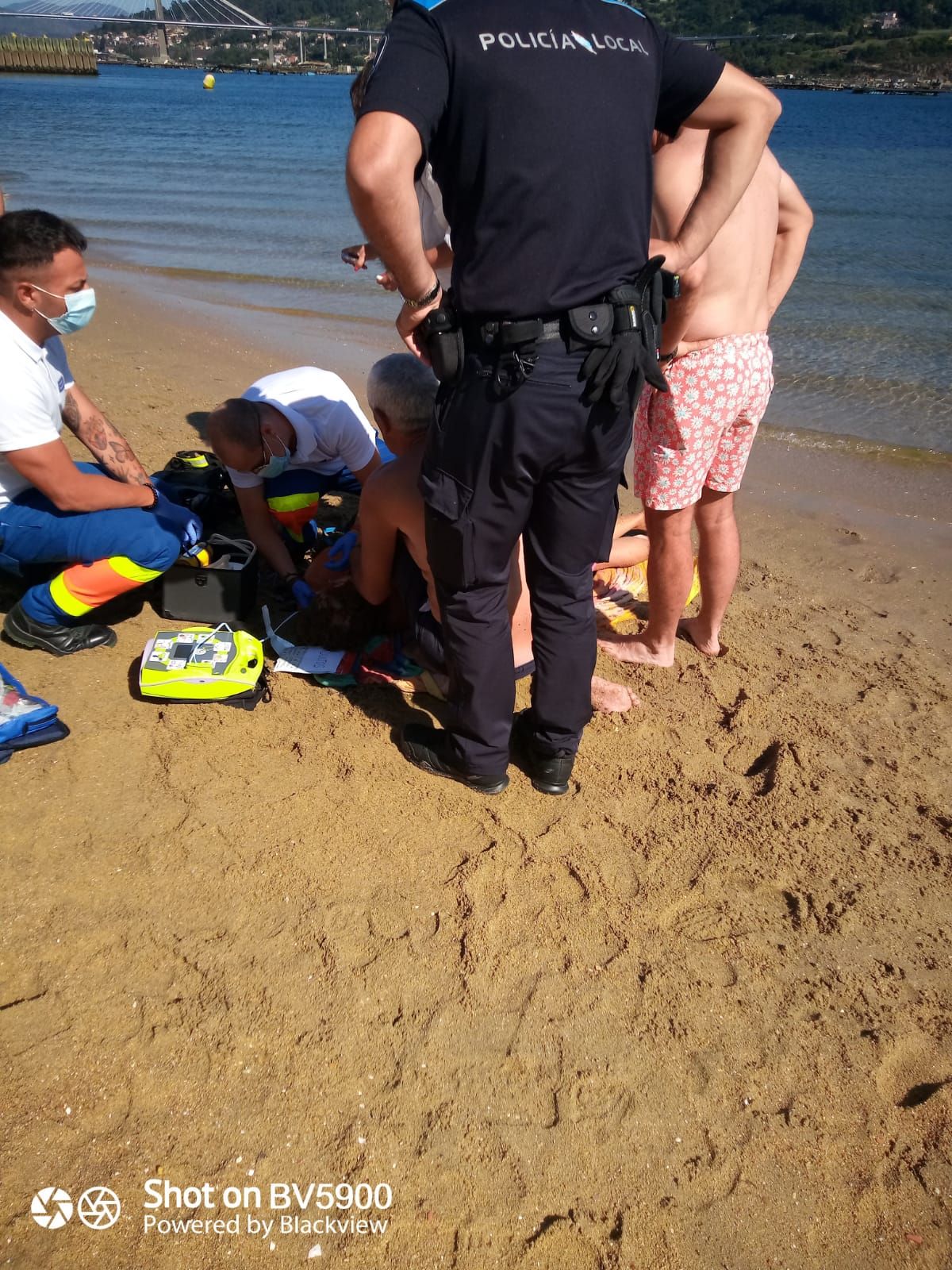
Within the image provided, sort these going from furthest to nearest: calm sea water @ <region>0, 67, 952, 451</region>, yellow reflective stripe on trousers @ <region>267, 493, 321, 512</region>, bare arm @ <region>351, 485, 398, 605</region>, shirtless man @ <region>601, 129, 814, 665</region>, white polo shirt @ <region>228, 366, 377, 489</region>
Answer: calm sea water @ <region>0, 67, 952, 451</region> → yellow reflective stripe on trousers @ <region>267, 493, 321, 512</region> → white polo shirt @ <region>228, 366, 377, 489</region> → bare arm @ <region>351, 485, 398, 605</region> → shirtless man @ <region>601, 129, 814, 665</region>

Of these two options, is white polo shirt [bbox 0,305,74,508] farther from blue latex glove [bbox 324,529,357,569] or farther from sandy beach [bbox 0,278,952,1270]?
blue latex glove [bbox 324,529,357,569]

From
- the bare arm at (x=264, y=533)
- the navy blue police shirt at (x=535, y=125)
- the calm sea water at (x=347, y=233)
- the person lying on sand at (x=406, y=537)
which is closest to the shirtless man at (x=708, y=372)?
the navy blue police shirt at (x=535, y=125)

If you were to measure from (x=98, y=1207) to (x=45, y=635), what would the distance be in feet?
7.26

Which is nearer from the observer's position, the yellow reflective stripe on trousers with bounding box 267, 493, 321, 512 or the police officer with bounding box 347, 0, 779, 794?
the police officer with bounding box 347, 0, 779, 794

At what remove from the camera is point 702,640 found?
367 cm

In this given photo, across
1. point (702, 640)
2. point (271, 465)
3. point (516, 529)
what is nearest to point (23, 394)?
point (271, 465)

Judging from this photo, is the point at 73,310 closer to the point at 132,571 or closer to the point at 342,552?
the point at 132,571

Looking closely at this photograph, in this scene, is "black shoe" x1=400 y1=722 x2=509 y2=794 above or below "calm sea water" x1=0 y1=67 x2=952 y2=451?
above

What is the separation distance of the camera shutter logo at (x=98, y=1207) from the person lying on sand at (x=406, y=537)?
1786mm

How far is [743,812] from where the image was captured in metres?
2.83

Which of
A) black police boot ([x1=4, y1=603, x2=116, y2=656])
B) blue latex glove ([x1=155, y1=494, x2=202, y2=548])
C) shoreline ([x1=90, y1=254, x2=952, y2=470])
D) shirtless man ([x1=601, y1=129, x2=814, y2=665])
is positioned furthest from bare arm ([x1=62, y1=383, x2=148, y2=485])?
shoreline ([x1=90, y1=254, x2=952, y2=470])

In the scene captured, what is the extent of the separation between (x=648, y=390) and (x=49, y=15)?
89064mm

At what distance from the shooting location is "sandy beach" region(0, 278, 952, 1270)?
1.82m

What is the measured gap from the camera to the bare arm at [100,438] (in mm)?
3582
